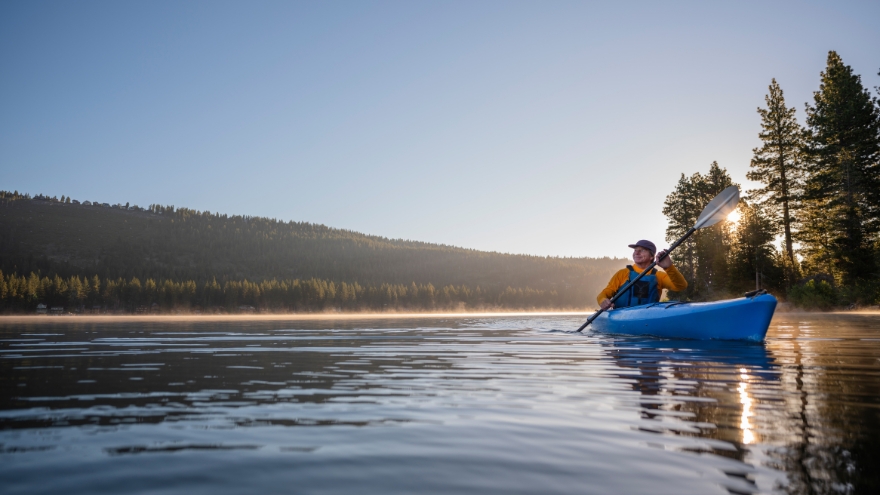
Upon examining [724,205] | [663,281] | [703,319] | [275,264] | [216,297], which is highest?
[275,264]

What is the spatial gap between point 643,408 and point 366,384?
2553mm

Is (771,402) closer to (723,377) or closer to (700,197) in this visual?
(723,377)

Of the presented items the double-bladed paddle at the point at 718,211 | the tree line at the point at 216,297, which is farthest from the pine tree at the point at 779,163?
the tree line at the point at 216,297

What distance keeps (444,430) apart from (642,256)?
39.6 feet

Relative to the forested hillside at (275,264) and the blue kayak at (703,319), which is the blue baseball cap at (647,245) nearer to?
the blue kayak at (703,319)

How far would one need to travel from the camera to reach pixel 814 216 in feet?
132

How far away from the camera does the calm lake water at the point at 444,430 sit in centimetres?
235

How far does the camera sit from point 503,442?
3021mm

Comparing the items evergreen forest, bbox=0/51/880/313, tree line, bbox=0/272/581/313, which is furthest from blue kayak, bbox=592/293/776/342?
tree line, bbox=0/272/581/313

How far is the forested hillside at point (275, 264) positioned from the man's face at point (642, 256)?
325 feet

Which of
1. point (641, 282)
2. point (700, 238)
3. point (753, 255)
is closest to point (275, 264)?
point (700, 238)

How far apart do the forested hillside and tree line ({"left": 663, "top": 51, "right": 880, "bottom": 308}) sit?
79936mm

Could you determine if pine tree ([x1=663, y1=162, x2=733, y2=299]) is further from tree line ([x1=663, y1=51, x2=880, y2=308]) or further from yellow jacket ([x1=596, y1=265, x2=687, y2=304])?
yellow jacket ([x1=596, y1=265, x2=687, y2=304])

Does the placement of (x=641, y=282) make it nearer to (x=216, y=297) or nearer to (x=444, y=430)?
(x=444, y=430)
